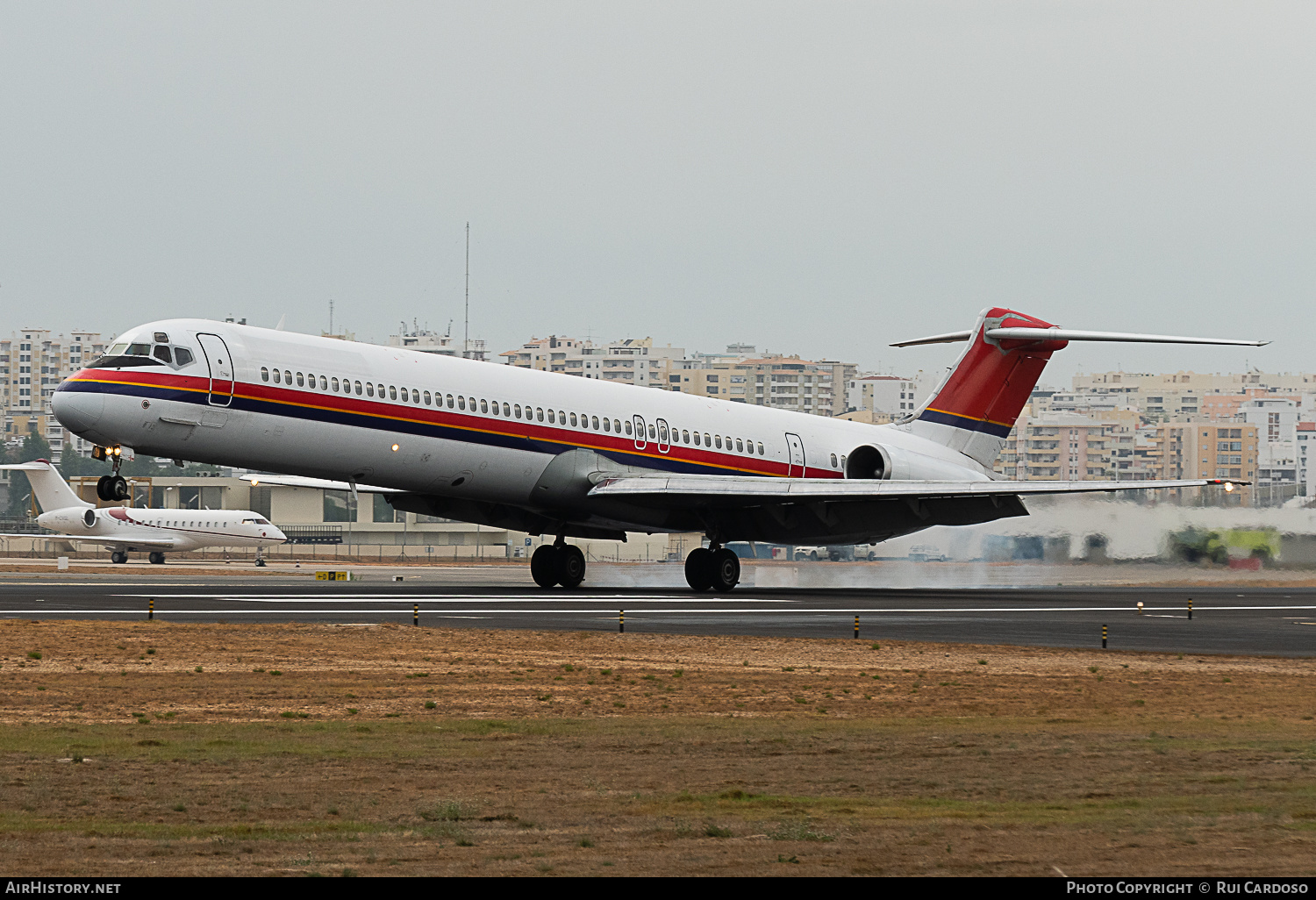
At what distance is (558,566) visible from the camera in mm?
40094

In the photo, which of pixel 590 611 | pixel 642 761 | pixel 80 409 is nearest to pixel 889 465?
pixel 590 611

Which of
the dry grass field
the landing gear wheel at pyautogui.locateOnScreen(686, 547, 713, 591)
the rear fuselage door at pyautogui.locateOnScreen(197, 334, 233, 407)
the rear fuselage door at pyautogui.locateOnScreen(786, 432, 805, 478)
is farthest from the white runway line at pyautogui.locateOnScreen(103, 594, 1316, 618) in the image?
the dry grass field

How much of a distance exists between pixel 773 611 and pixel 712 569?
6.84 metres

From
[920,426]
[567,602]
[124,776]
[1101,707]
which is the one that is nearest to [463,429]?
[567,602]

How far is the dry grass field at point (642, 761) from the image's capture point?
8703 millimetres

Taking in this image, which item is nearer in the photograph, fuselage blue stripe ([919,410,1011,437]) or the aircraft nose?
the aircraft nose

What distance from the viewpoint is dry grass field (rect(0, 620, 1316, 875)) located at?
8.70 metres

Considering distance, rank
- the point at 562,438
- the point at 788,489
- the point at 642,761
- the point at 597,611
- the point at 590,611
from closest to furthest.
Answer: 1. the point at 642,761
2. the point at 590,611
3. the point at 597,611
4. the point at 562,438
5. the point at 788,489

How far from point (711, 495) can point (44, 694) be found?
22.1 m

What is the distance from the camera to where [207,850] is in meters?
8.71

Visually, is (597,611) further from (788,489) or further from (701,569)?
(701,569)

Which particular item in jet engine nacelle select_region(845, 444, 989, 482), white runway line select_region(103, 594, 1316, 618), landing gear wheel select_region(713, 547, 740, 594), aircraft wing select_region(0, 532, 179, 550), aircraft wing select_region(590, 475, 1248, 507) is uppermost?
jet engine nacelle select_region(845, 444, 989, 482)

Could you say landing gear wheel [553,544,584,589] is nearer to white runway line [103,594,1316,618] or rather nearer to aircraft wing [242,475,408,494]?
white runway line [103,594,1316,618]

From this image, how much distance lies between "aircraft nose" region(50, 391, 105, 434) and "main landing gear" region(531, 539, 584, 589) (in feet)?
42.8
